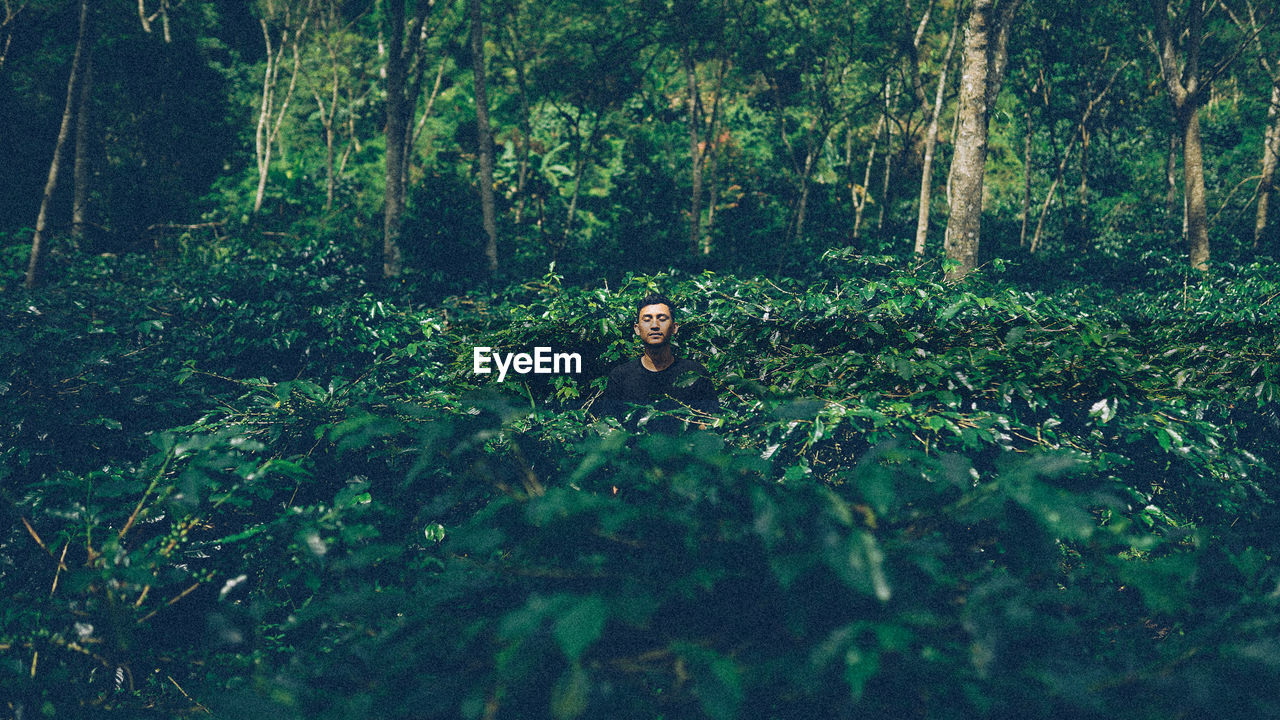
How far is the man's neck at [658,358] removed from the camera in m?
3.61

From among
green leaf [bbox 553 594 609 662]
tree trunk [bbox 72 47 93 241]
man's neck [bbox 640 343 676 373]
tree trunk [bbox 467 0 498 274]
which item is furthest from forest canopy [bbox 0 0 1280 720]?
tree trunk [bbox 467 0 498 274]

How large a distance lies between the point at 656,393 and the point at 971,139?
20.3ft

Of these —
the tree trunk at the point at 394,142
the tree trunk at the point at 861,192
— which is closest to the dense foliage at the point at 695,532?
the tree trunk at the point at 394,142

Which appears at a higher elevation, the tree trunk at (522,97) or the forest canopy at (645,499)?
the tree trunk at (522,97)

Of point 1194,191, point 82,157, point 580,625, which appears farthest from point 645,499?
point 82,157

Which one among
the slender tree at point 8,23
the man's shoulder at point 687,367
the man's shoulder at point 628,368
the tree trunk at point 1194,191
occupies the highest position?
the slender tree at point 8,23

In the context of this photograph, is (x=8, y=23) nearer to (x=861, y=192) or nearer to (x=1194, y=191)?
(x=861, y=192)

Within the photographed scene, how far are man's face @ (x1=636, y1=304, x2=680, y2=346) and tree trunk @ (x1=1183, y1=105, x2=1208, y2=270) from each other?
12558mm

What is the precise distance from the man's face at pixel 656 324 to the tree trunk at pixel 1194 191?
1256 cm

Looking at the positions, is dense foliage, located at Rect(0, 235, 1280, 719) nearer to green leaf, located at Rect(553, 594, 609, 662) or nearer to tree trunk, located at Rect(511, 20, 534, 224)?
green leaf, located at Rect(553, 594, 609, 662)

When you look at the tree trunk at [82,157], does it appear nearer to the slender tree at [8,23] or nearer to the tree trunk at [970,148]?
the slender tree at [8,23]

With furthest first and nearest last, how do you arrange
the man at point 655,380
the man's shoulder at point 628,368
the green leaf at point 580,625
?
the man's shoulder at point 628,368
the man at point 655,380
the green leaf at point 580,625

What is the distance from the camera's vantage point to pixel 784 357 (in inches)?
142

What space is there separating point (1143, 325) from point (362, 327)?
5.82 m
